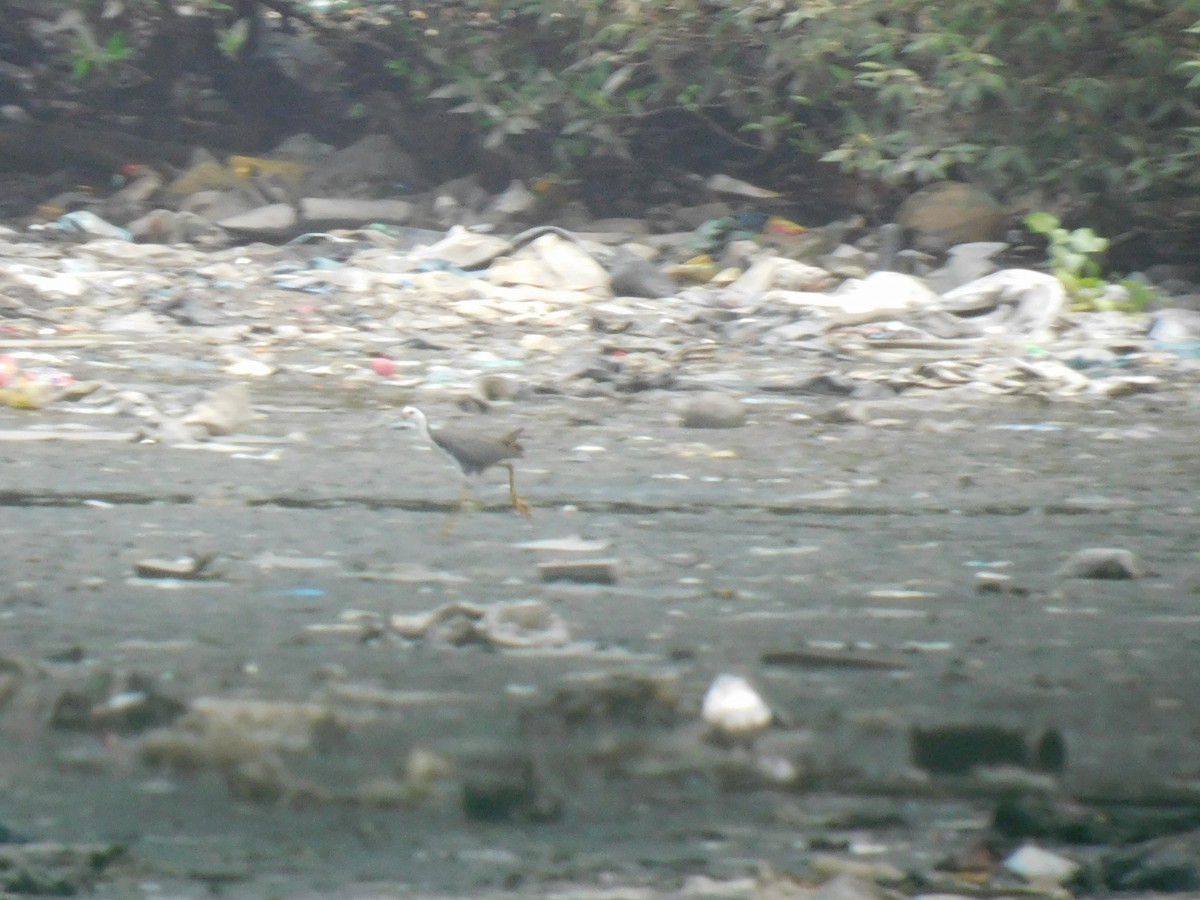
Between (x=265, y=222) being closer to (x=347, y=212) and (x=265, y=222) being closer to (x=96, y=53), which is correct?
(x=347, y=212)

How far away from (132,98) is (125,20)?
3.50 ft

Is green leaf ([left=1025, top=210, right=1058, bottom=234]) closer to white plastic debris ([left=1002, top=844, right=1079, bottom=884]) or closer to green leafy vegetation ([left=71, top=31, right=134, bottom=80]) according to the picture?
green leafy vegetation ([left=71, top=31, right=134, bottom=80])

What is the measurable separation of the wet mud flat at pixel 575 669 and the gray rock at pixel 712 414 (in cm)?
63

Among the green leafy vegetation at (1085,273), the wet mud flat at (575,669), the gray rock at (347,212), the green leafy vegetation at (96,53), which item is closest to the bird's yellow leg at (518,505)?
the wet mud flat at (575,669)

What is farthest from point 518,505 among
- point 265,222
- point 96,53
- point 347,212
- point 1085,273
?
point 96,53

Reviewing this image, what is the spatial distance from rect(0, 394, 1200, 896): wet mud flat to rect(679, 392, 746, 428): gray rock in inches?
25.0

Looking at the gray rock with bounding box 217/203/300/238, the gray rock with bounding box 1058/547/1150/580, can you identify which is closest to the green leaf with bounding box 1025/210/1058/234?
the gray rock with bounding box 217/203/300/238

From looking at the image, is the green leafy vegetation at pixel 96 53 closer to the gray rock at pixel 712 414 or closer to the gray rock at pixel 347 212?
the gray rock at pixel 347 212

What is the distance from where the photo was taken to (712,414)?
4.95 metres

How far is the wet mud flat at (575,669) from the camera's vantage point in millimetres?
1940

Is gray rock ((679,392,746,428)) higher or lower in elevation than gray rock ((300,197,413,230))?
lower

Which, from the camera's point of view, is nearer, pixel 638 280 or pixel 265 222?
pixel 638 280

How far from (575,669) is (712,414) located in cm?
244

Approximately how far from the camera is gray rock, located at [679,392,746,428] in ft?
16.2
